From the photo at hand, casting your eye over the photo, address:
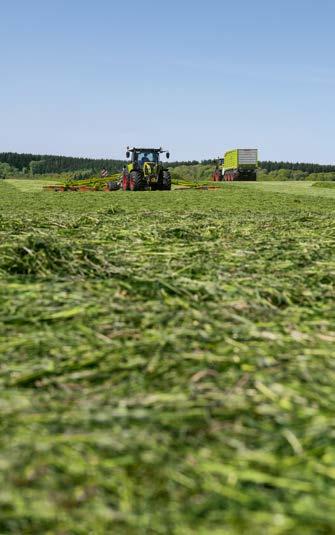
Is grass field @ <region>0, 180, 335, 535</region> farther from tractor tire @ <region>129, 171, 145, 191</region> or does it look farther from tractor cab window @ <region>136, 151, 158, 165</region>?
tractor cab window @ <region>136, 151, 158, 165</region>

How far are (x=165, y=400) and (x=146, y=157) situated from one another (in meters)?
29.6

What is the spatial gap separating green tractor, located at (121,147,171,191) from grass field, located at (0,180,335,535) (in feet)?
83.9

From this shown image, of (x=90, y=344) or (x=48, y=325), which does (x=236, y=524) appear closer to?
(x=90, y=344)

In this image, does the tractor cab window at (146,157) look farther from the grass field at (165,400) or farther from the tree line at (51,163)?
the tree line at (51,163)

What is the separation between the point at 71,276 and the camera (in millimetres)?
4316

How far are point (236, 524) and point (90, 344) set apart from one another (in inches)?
57.4

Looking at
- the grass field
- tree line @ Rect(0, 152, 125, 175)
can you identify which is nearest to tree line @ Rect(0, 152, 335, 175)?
tree line @ Rect(0, 152, 125, 175)

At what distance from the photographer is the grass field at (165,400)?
5.72 feet

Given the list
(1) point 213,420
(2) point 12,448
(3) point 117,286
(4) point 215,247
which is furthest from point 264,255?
(2) point 12,448

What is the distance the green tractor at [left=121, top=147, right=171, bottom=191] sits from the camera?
29.8m

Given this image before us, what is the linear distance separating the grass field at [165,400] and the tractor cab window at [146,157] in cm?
2700

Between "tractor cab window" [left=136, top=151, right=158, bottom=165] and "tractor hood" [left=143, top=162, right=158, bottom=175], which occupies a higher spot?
"tractor cab window" [left=136, top=151, right=158, bottom=165]

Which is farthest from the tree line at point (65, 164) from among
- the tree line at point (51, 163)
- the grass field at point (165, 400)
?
the grass field at point (165, 400)

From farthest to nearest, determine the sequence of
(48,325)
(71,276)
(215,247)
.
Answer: (215,247)
(71,276)
(48,325)
